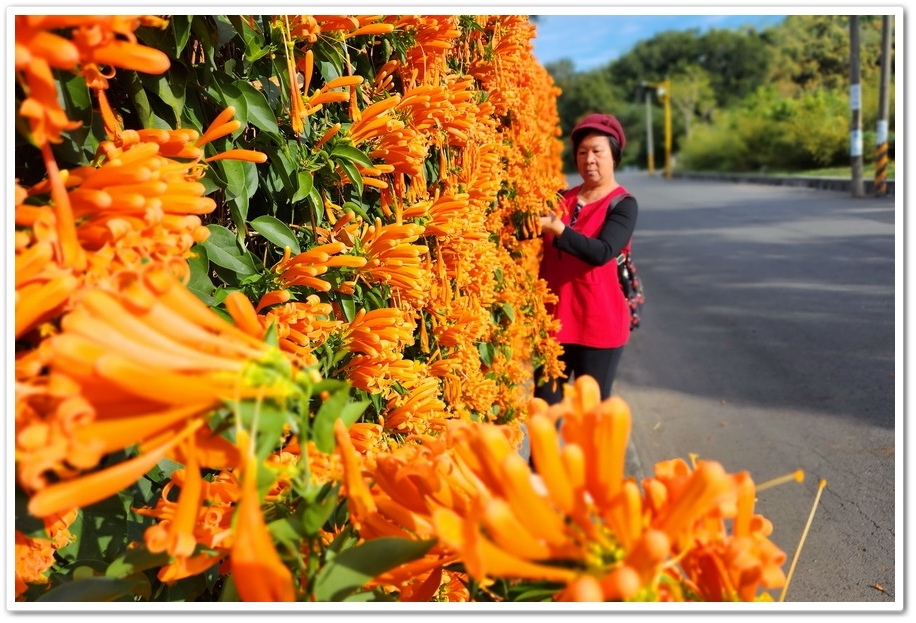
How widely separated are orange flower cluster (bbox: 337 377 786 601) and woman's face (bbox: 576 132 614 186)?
2.89 meters

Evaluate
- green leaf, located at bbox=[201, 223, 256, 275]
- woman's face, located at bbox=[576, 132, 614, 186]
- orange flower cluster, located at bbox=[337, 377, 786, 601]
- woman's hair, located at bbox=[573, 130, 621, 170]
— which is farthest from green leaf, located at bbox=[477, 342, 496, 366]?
orange flower cluster, located at bbox=[337, 377, 786, 601]

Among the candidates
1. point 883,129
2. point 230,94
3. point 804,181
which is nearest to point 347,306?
point 230,94

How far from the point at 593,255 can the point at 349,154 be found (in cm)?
195

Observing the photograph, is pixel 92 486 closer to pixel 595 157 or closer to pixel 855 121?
pixel 595 157

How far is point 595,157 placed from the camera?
3.47 m

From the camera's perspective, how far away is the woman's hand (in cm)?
336

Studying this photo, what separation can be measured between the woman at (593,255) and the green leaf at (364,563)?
2.66 metres

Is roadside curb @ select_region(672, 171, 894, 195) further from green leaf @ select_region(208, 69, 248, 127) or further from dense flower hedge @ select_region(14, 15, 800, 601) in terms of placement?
dense flower hedge @ select_region(14, 15, 800, 601)

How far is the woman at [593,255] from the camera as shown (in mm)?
3383

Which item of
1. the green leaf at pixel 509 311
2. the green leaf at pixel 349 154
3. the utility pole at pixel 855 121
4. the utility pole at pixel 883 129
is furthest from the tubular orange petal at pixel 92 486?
the utility pole at pixel 855 121

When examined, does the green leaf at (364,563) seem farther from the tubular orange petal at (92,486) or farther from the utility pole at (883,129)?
the utility pole at (883,129)

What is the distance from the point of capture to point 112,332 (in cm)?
58

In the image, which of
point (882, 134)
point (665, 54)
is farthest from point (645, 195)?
point (665, 54)

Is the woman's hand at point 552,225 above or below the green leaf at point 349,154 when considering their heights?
below
